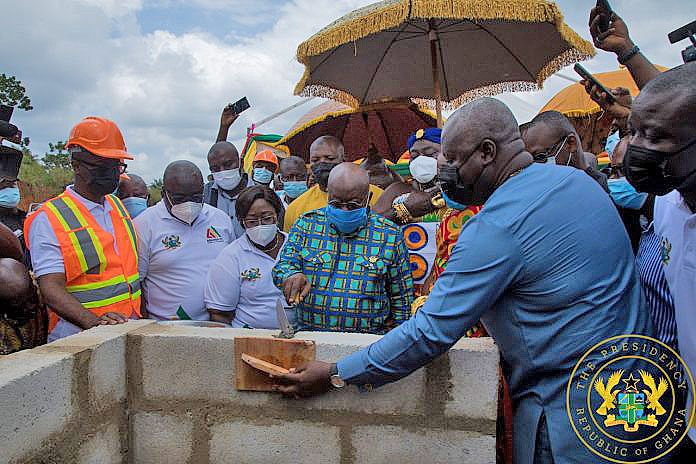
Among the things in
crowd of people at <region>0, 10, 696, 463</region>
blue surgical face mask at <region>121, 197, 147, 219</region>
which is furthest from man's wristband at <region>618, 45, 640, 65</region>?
blue surgical face mask at <region>121, 197, 147, 219</region>

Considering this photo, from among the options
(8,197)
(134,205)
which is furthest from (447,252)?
(8,197)

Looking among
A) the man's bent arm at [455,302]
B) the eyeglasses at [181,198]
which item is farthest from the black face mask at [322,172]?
the man's bent arm at [455,302]

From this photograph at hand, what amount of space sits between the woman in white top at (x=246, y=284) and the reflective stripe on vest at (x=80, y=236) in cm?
77

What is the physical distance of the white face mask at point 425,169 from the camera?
3.89 metres

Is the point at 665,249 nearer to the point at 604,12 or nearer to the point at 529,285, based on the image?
the point at 529,285

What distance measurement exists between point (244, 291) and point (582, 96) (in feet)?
27.5

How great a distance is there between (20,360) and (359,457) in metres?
1.34

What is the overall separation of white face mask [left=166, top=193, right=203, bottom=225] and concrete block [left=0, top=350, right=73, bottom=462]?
185 cm

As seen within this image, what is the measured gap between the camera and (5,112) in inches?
156

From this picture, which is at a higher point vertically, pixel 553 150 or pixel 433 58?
pixel 433 58

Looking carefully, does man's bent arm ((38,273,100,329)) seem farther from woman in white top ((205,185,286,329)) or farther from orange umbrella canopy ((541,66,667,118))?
orange umbrella canopy ((541,66,667,118))

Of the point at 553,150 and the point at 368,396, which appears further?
the point at 553,150

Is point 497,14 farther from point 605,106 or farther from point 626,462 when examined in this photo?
point 626,462

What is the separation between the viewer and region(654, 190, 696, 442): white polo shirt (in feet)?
5.59
